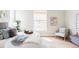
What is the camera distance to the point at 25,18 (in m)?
2.38

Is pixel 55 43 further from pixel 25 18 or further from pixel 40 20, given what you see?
pixel 25 18

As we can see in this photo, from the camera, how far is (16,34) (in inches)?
94.4

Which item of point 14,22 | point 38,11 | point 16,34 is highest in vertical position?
point 38,11

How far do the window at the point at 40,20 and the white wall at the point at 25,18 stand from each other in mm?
92

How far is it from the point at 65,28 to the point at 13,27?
955 millimetres

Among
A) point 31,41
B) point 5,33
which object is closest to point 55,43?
point 31,41

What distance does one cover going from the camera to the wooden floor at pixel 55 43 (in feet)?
7.79

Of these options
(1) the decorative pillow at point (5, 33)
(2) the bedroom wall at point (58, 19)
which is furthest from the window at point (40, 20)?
(1) the decorative pillow at point (5, 33)

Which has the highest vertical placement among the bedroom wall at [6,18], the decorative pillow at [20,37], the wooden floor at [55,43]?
the bedroom wall at [6,18]

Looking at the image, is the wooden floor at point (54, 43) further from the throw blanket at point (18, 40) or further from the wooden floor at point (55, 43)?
the throw blanket at point (18, 40)

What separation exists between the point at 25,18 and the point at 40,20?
0.28 meters

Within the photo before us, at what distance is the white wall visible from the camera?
2365 mm
